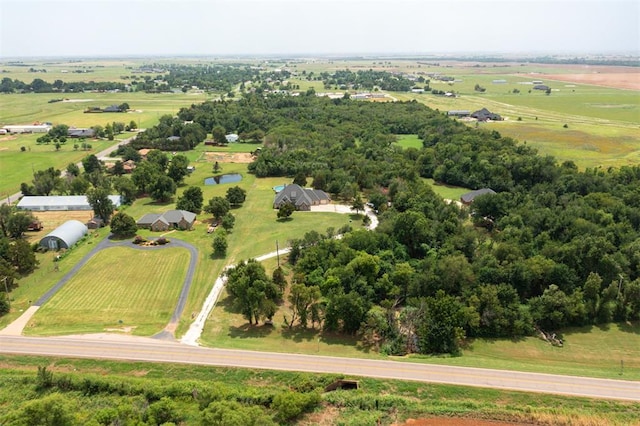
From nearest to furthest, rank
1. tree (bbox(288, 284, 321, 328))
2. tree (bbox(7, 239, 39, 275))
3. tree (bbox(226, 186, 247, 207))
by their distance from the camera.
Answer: tree (bbox(288, 284, 321, 328)), tree (bbox(7, 239, 39, 275)), tree (bbox(226, 186, 247, 207))

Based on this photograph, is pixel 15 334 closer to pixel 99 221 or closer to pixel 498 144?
pixel 99 221

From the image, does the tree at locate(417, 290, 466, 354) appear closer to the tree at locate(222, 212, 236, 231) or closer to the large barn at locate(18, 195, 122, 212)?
the tree at locate(222, 212, 236, 231)

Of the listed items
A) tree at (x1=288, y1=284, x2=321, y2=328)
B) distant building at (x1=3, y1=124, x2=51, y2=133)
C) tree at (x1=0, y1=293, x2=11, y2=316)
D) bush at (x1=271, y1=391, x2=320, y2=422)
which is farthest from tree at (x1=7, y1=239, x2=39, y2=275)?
distant building at (x1=3, y1=124, x2=51, y2=133)

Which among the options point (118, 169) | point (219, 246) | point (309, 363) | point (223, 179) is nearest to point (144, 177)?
point (118, 169)

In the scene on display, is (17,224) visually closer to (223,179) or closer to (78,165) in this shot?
(223,179)

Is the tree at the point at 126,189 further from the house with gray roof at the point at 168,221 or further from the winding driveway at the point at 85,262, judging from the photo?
the winding driveway at the point at 85,262

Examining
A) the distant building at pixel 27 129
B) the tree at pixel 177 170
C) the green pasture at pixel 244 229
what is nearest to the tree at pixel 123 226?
the green pasture at pixel 244 229
